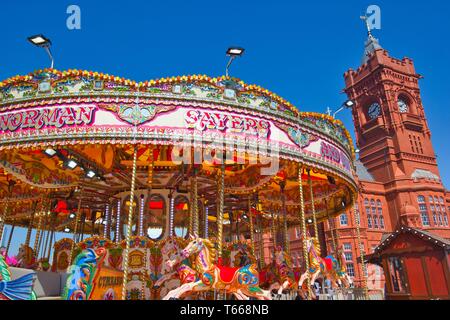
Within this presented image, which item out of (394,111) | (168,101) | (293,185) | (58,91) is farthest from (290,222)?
(394,111)

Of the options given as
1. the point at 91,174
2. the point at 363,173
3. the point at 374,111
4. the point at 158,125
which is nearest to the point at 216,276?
the point at 158,125

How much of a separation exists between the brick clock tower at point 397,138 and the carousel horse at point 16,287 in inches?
1382

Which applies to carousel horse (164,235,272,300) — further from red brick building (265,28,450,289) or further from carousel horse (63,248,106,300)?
red brick building (265,28,450,289)

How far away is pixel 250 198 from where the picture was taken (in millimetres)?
16031

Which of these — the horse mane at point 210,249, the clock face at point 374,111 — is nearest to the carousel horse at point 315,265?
the horse mane at point 210,249

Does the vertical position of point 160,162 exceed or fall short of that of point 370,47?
it falls short

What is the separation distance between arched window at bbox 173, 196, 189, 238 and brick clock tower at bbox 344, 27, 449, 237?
1103 inches

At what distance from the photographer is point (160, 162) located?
1279 cm

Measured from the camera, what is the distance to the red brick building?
3462 centimetres

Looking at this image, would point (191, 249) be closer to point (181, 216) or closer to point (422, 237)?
point (181, 216)

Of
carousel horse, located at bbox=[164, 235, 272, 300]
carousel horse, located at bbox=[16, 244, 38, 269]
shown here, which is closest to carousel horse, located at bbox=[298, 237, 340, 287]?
carousel horse, located at bbox=[164, 235, 272, 300]

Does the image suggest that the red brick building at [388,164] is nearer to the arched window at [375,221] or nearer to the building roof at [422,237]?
the arched window at [375,221]

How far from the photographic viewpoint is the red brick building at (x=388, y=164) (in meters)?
34.6

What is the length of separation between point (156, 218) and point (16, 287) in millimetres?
6640
